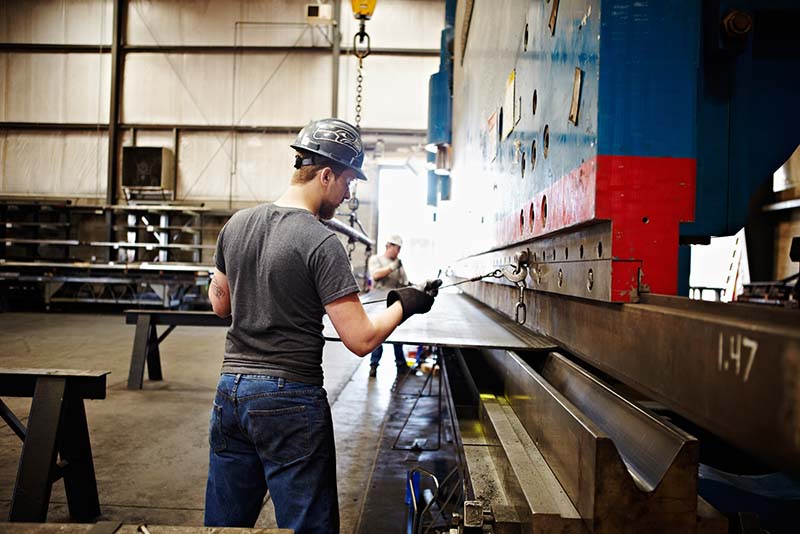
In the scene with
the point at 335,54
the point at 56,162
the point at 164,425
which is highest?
the point at 335,54

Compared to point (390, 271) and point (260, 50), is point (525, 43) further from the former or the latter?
point (260, 50)

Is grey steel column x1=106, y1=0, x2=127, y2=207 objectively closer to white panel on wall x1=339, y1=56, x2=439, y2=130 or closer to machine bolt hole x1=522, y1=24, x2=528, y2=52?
white panel on wall x1=339, y1=56, x2=439, y2=130

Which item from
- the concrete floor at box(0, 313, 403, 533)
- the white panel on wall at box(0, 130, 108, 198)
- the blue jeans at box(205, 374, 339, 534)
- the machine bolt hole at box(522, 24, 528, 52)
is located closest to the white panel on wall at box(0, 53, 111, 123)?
the white panel on wall at box(0, 130, 108, 198)

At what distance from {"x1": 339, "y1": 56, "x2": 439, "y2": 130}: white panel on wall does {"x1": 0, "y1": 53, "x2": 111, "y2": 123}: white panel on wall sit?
5.38 meters

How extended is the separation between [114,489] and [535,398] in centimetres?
252

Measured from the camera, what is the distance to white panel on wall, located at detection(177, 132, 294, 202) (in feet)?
39.0

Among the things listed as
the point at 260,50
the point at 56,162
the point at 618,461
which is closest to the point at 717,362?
the point at 618,461

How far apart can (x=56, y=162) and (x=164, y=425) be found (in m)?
10.6

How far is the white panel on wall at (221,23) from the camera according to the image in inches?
467

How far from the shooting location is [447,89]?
269 inches

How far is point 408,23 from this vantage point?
11.7 meters

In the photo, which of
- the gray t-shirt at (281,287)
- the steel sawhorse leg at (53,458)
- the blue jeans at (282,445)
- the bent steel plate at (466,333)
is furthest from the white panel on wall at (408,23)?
the blue jeans at (282,445)

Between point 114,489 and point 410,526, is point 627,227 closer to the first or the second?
point 410,526

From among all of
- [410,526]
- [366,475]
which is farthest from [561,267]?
[366,475]
